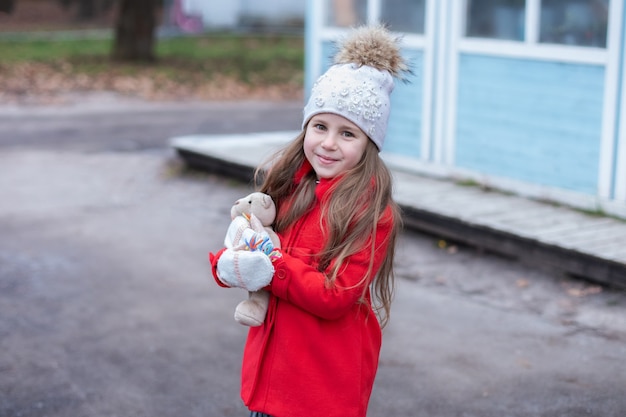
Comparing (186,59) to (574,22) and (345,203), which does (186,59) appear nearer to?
(574,22)

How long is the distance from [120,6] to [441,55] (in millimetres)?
12034

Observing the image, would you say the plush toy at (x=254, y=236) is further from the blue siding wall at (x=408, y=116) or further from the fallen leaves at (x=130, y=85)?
the fallen leaves at (x=130, y=85)

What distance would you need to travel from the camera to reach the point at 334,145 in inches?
116

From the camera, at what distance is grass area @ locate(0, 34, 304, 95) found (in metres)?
19.0

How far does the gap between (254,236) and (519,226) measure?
14.6 ft

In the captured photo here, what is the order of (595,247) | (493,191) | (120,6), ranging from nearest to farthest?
(595,247) < (493,191) < (120,6)

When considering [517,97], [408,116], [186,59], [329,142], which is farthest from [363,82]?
[186,59]

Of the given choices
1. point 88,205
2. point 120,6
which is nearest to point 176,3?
point 120,6

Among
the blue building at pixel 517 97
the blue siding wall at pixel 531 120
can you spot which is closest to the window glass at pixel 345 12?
the blue building at pixel 517 97

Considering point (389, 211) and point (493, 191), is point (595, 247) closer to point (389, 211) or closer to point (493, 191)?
point (493, 191)

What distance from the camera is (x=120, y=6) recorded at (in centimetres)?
1961

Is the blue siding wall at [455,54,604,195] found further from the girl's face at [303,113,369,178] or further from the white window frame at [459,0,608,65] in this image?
the girl's face at [303,113,369,178]

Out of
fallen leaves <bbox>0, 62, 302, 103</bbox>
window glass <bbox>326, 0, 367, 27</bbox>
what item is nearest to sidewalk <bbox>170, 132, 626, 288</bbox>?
window glass <bbox>326, 0, 367, 27</bbox>

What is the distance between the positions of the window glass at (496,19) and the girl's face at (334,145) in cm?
582
